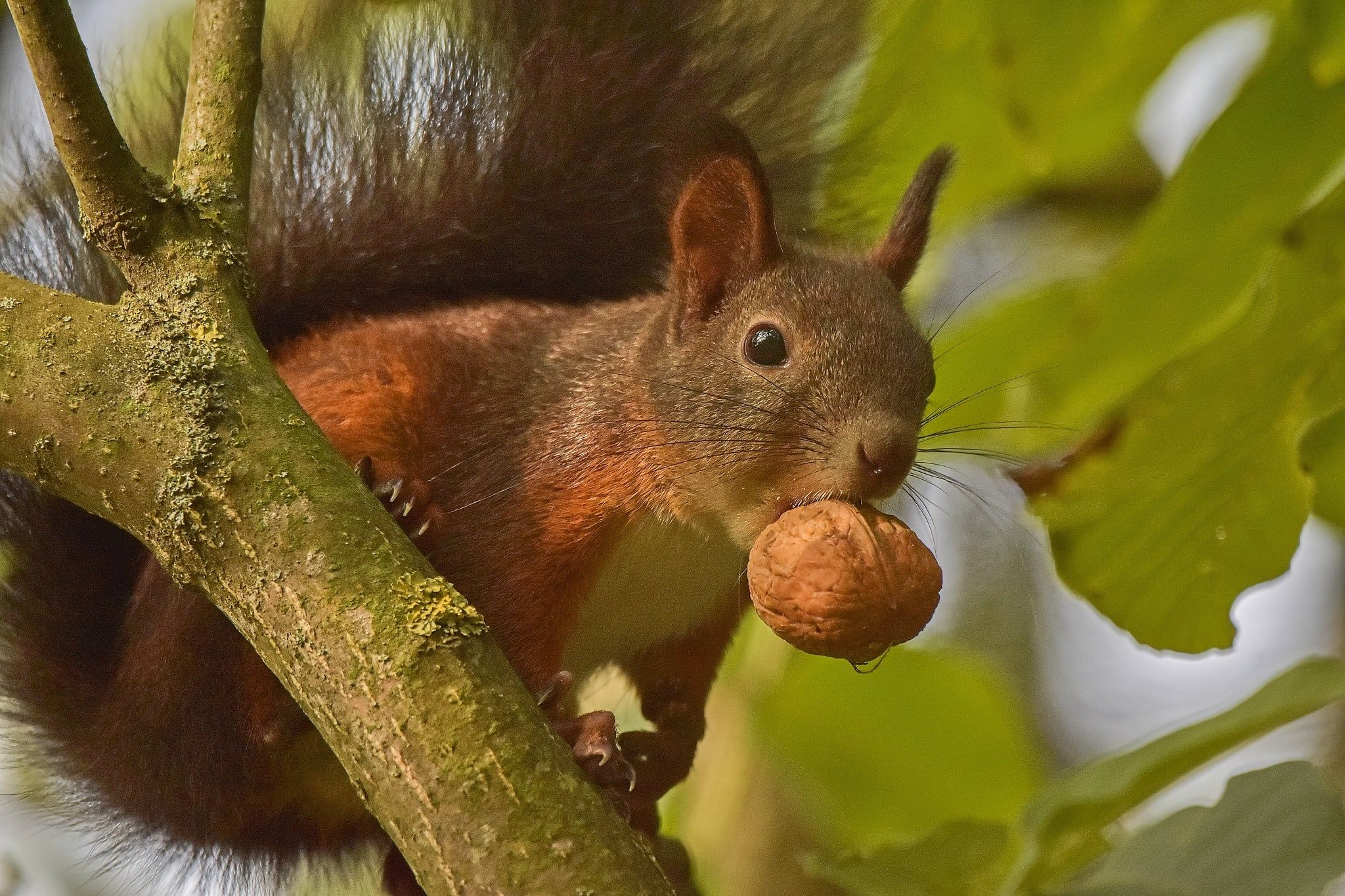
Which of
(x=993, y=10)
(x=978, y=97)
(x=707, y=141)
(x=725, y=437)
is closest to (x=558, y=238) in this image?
(x=707, y=141)

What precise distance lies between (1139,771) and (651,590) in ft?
4.51

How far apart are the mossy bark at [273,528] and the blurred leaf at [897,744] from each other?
1244 millimetres

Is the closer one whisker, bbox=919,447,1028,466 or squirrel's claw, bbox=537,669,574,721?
squirrel's claw, bbox=537,669,574,721

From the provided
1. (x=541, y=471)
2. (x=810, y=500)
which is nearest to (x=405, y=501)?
(x=541, y=471)

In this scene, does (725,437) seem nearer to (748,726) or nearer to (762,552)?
(762,552)

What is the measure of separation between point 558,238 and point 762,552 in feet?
3.26

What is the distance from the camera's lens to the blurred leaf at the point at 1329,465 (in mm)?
1558

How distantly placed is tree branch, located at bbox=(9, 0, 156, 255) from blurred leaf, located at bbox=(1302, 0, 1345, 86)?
4.31ft

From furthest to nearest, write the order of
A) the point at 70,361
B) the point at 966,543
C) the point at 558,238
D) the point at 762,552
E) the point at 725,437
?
the point at 966,543
the point at 558,238
the point at 725,437
the point at 762,552
the point at 70,361

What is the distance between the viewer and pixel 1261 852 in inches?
48.3

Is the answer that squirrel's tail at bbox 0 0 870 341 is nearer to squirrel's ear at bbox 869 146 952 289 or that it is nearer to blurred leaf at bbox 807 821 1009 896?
squirrel's ear at bbox 869 146 952 289

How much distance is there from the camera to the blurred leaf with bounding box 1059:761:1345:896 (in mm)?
1195

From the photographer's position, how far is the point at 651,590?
2.44m

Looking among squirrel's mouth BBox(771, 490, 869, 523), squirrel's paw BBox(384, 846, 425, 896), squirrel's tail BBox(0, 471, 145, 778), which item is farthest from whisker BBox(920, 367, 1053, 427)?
squirrel's tail BBox(0, 471, 145, 778)
